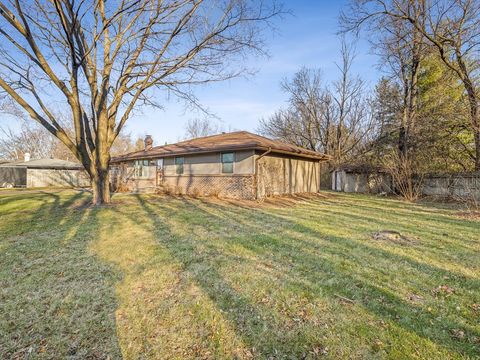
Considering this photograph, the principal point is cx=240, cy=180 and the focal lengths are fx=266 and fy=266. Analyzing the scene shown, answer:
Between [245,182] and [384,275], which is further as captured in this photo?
[245,182]

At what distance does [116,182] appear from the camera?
18766 mm

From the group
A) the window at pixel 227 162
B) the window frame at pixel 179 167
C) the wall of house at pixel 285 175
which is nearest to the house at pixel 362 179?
the wall of house at pixel 285 175

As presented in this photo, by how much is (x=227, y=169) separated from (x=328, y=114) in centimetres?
1792

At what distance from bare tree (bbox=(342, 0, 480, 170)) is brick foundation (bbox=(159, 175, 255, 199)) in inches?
397

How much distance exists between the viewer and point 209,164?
46.8 feet

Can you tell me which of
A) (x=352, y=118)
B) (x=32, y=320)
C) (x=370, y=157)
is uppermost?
(x=352, y=118)

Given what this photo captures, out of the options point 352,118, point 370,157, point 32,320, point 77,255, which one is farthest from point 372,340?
point 352,118

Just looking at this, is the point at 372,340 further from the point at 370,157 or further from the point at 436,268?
the point at 370,157

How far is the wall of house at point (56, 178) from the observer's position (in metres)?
24.6

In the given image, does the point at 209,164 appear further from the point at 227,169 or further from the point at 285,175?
the point at 285,175

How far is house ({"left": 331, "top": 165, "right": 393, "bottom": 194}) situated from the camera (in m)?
18.3

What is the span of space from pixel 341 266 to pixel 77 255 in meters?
4.48

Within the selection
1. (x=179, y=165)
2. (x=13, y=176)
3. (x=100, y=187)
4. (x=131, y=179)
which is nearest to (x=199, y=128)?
(x=13, y=176)

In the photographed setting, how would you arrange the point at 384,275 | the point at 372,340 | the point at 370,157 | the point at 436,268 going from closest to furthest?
the point at 372,340 → the point at 384,275 → the point at 436,268 → the point at 370,157
